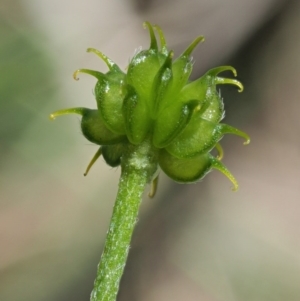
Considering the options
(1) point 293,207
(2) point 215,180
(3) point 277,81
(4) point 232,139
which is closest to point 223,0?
(3) point 277,81

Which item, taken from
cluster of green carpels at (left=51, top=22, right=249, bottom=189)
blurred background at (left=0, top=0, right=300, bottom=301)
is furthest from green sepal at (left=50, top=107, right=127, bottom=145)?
blurred background at (left=0, top=0, right=300, bottom=301)

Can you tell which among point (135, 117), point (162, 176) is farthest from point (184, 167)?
point (162, 176)

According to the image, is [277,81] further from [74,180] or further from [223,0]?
[74,180]

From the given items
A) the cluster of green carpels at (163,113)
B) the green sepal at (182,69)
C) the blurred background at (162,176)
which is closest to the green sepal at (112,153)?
the cluster of green carpels at (163,113)

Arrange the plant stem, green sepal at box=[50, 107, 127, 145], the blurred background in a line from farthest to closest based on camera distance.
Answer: the blurred background → green sepal at box=[50, 107, 127, 145] → the plant stem

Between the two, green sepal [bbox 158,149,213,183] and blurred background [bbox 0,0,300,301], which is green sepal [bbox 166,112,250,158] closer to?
green sepal [bbox 158,149,213,183]

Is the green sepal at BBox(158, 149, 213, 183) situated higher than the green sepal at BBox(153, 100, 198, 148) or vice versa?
the green sepal at BBox(153, 100, 198, 148)
